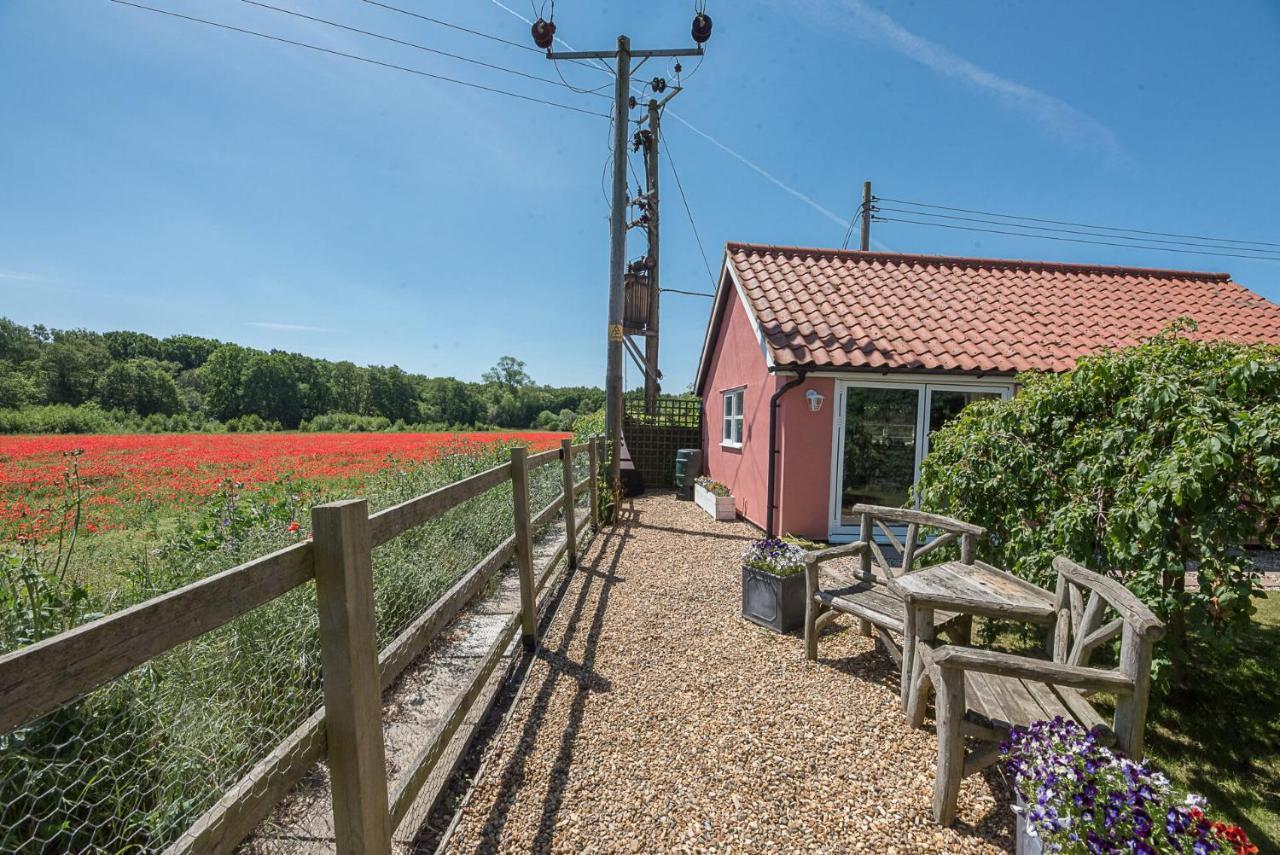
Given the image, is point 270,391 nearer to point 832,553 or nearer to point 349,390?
point 349,390

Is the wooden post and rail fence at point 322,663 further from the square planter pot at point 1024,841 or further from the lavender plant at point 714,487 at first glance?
the lavender plant at point 714,487

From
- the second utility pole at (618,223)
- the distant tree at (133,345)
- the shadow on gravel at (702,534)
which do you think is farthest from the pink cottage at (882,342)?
the distant tree at (133,345)

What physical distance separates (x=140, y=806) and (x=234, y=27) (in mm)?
8510

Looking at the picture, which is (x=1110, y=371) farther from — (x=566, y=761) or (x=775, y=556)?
(x=566, y=761)

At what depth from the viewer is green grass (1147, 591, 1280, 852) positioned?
248cm

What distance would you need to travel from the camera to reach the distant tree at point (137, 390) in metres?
44.9

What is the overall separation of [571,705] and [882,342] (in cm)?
624

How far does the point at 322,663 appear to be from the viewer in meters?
1.49

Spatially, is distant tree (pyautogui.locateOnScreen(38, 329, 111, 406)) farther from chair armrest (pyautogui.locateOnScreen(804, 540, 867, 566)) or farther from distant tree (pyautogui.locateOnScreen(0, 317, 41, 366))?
chair armrest (pyautogui.locateOnScreen(804, 540, 867, 566))

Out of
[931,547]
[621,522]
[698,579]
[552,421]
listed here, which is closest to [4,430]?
[552,421]

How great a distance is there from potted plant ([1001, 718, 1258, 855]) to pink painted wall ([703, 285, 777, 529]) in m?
5.74

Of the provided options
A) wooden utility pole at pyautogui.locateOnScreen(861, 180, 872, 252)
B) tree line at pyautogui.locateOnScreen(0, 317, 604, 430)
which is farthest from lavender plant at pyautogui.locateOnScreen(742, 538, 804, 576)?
tree line at pyautogui.locateOnScreen(0, 317, 604, 430)

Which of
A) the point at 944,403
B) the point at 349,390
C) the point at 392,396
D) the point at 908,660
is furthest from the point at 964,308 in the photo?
the point at 349,390

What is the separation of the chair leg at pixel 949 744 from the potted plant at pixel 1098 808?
0.29 metres
